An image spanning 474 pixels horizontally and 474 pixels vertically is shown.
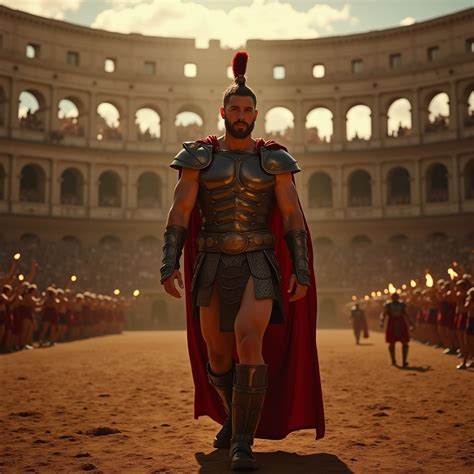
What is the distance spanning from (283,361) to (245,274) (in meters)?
→ 1.11

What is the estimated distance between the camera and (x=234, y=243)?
207 inches

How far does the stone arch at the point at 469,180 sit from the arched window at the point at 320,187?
10291 millimetres

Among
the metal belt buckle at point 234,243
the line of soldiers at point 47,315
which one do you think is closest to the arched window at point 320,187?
the line of soldiers at point 47,315

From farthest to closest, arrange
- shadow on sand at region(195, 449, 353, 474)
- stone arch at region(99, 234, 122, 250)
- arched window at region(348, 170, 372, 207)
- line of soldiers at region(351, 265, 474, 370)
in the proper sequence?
arched window at region(348, 170, 372, 207) → stone arch at region(99, 234, 122, 250) → line of soldiers at region(351, 265, 474, 370) → shadow on sand at region(195, 449, 353, 474)

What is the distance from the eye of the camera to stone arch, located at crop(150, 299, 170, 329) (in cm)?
4056

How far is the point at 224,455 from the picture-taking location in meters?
5.43

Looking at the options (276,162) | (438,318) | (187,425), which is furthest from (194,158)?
(438,318)

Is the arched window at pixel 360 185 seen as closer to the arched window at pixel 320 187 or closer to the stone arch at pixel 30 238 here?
the arched window at pixel 320 187

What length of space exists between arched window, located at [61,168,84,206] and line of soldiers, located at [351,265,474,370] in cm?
3020

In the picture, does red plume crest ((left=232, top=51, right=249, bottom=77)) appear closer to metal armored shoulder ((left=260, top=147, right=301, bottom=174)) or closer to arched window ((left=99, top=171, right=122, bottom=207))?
metal armored shoulder ((left=260, top=147, right=301, bottom=174))

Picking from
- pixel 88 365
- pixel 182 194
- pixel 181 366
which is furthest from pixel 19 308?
pixel 182 194

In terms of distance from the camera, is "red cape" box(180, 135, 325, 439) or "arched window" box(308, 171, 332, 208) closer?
"red cape" box(180, 135, 325, 439)

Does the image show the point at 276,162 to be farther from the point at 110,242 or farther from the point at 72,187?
the point at 72,187

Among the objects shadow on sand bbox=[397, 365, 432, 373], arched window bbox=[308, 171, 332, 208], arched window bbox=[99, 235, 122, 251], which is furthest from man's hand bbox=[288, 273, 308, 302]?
arched window bbox=[308, 171, 332, 208]
